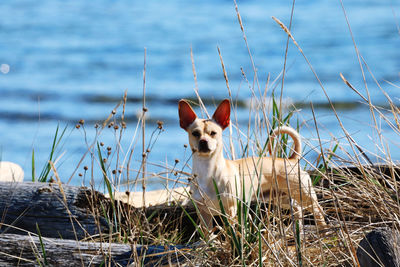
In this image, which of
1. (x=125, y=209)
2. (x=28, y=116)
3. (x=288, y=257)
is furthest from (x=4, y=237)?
(x=28, y=116)

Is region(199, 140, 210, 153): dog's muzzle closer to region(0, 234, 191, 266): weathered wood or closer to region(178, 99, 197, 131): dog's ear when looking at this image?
region(178, 99, 197, 131): dog's ear

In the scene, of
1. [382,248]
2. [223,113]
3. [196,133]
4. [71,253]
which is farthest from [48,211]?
[382,248]

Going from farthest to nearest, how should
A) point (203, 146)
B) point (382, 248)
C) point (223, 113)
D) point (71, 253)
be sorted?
point (223, 113) → point (203, 146) → point (71, 253) → point (382, 248)

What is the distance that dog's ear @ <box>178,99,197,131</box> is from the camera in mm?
3646

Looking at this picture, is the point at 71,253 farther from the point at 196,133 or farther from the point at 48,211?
the point at 196,133

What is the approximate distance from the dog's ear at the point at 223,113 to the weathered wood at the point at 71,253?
0.82 m

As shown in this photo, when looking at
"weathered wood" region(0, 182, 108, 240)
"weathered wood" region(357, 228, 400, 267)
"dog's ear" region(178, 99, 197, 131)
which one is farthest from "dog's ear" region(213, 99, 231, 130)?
"weathered wood" region(357, 228, 400, 267)

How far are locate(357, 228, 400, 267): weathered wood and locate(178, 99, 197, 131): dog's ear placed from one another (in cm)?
134

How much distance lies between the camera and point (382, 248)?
2.56 meters

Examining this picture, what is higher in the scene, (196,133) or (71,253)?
(196,133)

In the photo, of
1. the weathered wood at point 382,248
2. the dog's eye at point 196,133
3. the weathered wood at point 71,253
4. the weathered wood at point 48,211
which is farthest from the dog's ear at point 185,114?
the weathered wood at point 382,248

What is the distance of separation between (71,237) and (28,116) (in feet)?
20.4

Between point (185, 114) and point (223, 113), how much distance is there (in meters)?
0.21

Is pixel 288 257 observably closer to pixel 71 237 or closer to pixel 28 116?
pixel 71 237
